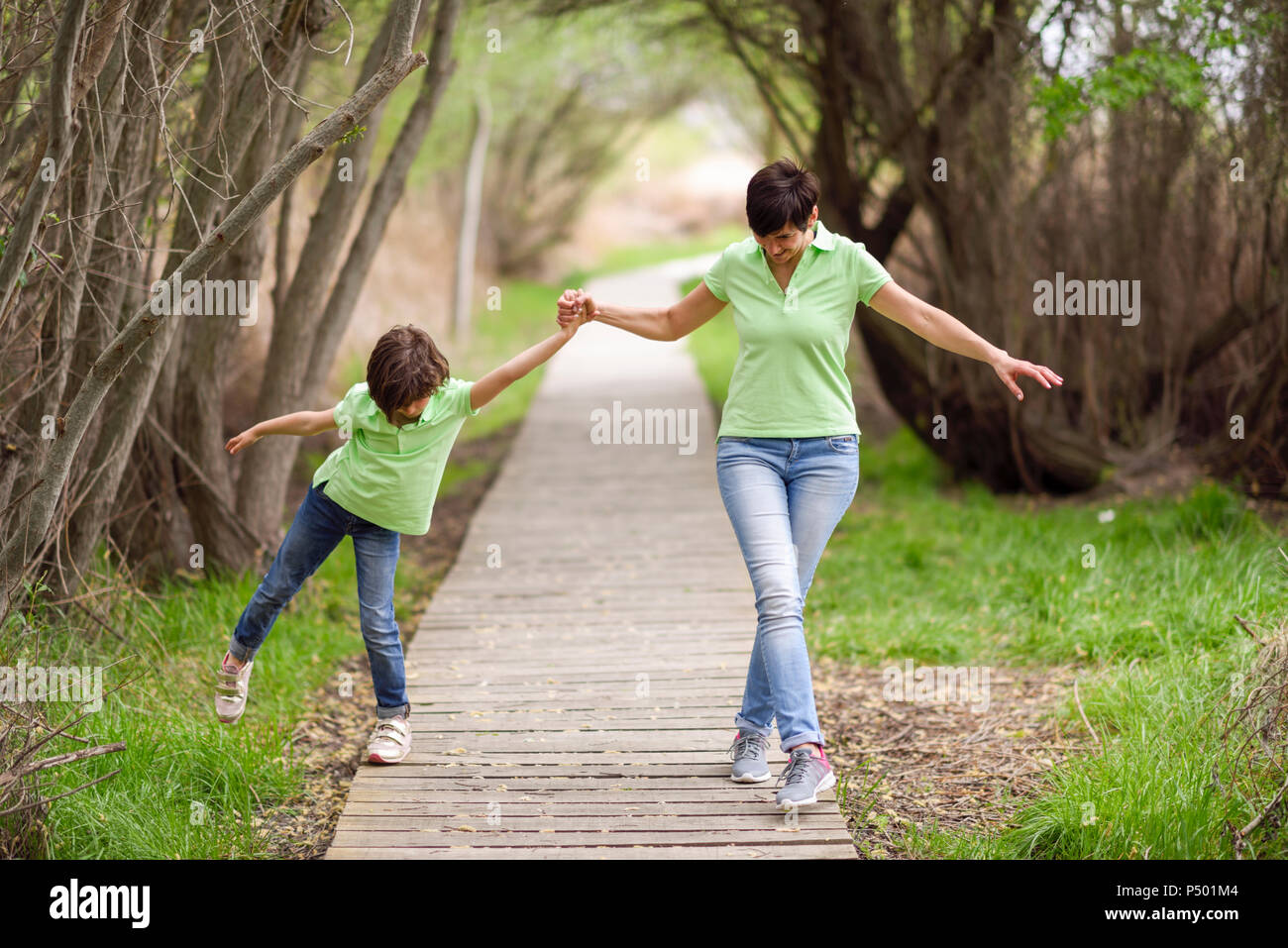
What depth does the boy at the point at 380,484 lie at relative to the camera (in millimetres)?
3967

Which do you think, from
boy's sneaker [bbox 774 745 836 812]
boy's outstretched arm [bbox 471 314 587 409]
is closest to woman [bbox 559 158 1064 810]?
boy's sneaker [bbox 774 745 836 812]

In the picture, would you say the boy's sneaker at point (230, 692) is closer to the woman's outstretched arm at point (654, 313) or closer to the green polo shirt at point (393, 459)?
the green polo shirt at point (393, 459)

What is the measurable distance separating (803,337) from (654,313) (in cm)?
62

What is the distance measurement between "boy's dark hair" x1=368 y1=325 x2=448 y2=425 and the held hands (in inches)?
Answer: 17.9

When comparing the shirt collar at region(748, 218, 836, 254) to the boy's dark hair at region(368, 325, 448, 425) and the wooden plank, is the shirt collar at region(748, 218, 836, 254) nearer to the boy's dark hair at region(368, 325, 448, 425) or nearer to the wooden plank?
the boy's dark hair at region(368, 325, 448, 425)

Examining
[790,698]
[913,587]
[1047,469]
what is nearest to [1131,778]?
[790,698]

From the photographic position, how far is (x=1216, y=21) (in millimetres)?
6418

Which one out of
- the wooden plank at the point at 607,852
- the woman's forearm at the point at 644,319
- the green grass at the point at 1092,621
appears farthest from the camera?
the woman's forearm at the point at 644,319

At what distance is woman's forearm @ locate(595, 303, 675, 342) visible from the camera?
4.15 meters

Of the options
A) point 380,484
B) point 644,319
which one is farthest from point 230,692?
point 644,319

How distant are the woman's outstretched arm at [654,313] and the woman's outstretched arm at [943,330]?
57cm

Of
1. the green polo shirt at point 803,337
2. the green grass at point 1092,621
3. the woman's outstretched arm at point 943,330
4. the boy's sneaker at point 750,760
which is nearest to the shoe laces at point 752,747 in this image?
the boy's sneaker at point 750,760

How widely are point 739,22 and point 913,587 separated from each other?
4.37 metres

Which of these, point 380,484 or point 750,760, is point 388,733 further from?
point 750,760
